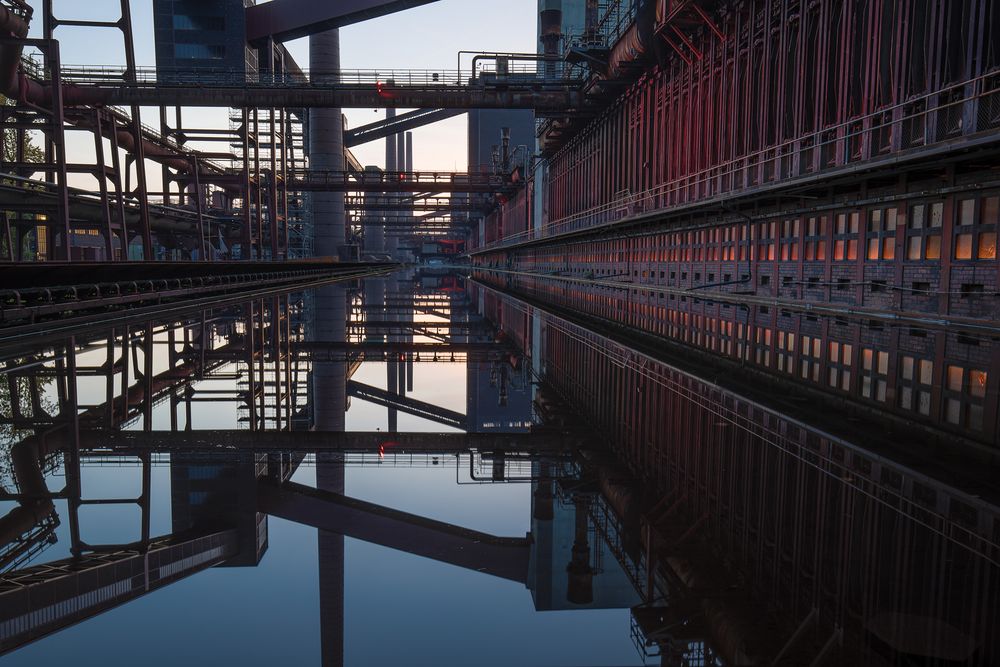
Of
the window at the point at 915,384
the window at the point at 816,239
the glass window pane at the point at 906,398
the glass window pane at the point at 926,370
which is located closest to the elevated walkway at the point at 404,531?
the window at the point at 915,384

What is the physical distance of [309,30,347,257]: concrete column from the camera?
5712cm

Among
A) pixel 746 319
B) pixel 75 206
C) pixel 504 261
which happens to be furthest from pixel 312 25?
pixel 746 319

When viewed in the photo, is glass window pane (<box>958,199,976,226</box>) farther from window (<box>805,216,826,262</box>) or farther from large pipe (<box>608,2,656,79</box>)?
large pipe (<box>608,2,656,79</box>)

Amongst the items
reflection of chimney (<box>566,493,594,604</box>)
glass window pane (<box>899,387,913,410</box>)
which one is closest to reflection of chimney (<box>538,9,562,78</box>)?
glass window pane (<box>899,387,913,410</box>)

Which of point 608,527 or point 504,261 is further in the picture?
point 504,261

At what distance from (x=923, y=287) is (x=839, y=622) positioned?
12.7 meters

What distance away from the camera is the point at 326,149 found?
188 ft

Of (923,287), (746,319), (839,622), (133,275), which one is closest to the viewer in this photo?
(839,622)

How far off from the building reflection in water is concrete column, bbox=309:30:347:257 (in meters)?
50.4

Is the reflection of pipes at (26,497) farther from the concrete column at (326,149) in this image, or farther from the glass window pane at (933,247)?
the concrete column at (326,149)

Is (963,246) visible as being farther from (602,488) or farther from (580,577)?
(580,577)

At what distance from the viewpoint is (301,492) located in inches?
154

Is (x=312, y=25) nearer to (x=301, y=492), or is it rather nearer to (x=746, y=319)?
(x=746, y=319)

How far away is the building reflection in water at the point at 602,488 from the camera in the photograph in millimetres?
2635
